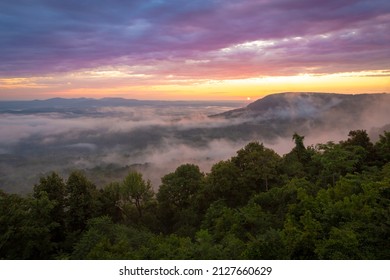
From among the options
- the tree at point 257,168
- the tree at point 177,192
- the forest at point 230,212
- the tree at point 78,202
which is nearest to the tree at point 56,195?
the forest at point 230,212

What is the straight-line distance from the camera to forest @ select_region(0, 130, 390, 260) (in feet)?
41.6

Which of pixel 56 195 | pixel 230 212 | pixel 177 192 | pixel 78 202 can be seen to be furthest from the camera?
pixel 177 192

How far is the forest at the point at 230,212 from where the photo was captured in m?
12.7

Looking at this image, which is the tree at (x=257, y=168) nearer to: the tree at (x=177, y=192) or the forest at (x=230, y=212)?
the forest at (x=230, y=212)

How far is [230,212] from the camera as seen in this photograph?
73.8 feet

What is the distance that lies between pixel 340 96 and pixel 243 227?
616ft

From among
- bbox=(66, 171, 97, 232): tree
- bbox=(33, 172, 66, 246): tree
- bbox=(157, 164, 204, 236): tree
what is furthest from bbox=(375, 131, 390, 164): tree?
bbox=(33, 172, 66, 246): tree

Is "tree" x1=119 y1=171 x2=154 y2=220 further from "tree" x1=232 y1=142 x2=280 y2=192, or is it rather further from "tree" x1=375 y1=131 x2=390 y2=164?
"tree" x1=375 y1=131 x2=390 y2=164

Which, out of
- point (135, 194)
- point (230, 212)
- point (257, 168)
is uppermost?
point (257, 168)

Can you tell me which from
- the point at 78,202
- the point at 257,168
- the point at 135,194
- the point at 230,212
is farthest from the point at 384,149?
the point at 78,202

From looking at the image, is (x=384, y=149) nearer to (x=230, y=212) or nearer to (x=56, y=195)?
(x=230, y=212)

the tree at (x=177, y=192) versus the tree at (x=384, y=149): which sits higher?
the tree at (x=384, y=149)

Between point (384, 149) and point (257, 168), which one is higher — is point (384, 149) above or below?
above

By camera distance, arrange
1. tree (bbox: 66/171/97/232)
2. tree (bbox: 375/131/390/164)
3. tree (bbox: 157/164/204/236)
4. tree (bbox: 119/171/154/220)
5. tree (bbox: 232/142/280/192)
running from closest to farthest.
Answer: tree (bbox: 66/171/97/232) → tree (bbox: 375/131/390/164) → tree (bbox: 232/142/280/192) → tree (bbox: 157/164/204/236) → tree (bbox: 119/171/154/220)
